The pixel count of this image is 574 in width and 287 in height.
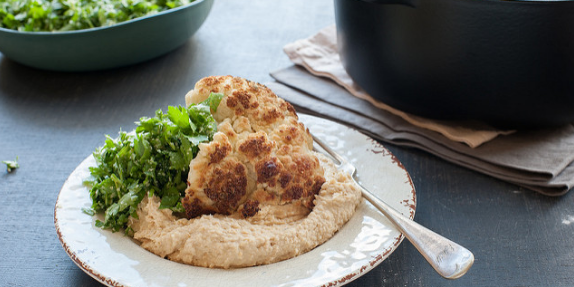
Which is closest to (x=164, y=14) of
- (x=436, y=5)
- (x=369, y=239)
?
(x=436, y=5)

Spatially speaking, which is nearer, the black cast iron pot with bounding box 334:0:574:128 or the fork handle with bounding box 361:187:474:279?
the fork handle with bounding box 361:187:474:279

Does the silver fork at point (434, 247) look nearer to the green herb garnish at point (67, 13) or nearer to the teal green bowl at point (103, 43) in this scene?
the teal green bowl at point (103, 43)

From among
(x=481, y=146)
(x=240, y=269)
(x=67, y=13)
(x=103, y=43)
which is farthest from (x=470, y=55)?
(x=67, y=13)

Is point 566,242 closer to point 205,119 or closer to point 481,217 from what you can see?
point 481,217

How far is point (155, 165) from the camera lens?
125 cm

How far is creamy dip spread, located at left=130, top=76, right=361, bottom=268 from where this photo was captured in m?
1.13

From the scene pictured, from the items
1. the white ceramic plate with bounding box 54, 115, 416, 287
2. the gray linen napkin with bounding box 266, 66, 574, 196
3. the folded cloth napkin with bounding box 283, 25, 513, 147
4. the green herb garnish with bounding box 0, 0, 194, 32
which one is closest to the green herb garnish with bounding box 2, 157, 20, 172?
the white ceramic plate with bounding box 54, 115, 416, 287

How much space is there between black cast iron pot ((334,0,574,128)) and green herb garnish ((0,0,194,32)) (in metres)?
0.84

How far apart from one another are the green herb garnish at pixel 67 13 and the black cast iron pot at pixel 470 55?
84cm

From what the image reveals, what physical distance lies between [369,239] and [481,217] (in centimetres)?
40

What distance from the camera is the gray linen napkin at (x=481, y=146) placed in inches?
59.9

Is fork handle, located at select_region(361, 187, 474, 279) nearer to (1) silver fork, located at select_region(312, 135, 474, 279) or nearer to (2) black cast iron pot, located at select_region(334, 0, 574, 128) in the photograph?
(1) silver fork, located at select_region(312, 135, 474, 279)

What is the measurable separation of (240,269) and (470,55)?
76cm

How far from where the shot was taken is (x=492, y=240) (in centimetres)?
135
